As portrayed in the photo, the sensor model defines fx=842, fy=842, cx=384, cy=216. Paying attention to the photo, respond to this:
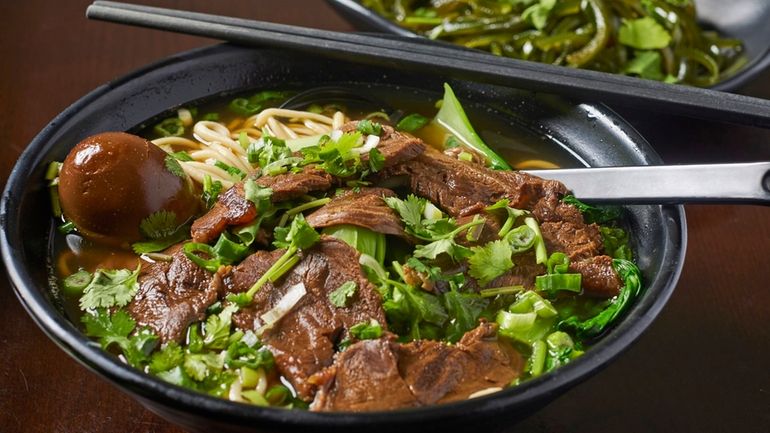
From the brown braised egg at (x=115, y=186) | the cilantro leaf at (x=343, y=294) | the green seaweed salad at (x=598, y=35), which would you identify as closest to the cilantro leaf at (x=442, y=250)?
the cilantro leaf at (x=343, y=294)

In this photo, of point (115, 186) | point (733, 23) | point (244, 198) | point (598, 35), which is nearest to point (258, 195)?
point (244, 198)

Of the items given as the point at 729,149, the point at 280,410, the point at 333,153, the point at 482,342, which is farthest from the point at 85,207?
the point at 729,149

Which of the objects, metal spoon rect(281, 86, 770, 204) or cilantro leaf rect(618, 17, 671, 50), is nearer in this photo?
metal spoon rect(281, 86, 770, 204)

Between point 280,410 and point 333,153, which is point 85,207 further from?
point 280,410

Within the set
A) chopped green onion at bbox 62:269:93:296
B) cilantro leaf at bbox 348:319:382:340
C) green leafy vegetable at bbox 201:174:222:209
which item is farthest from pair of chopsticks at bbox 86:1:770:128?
cilantro leaf at bbox 348:319:382:340

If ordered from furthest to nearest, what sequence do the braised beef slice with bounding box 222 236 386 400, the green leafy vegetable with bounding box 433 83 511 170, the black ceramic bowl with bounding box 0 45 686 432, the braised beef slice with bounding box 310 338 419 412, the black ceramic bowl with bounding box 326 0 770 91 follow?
the black ceramic bowl with bounding box 326 0 770 91 < the green leafy vegetable with bounding box 433 83 511 170 < the braised beef slice with bounding box 222 236 386 400 < the braised beef slice with bounding box 310 338 419 412 < the black ceramic bowl with bounding box 0 45 686 432

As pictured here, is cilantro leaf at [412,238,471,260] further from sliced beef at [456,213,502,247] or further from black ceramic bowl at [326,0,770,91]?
black ceramic bowl at [326,0,770,91]
